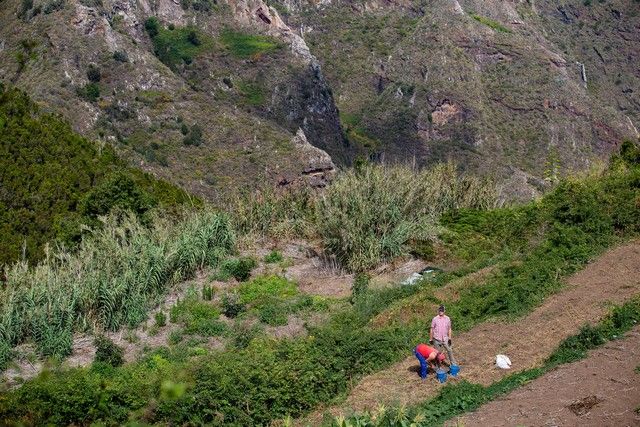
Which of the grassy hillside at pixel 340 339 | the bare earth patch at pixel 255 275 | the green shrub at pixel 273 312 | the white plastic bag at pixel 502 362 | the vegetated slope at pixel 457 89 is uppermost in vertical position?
the white plastic bag at pixel 502 362

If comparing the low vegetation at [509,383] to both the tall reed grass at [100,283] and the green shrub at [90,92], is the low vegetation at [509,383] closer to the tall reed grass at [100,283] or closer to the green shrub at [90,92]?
the tall reed grass at [100,283]

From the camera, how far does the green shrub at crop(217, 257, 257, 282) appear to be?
62.8 ft

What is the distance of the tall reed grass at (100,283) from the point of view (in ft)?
51.4

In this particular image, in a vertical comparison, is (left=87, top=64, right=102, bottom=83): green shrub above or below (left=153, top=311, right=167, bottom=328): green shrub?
below

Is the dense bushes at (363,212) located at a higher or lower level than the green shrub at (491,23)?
higher

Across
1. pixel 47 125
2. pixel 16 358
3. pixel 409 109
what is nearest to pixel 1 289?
pixel 16 358

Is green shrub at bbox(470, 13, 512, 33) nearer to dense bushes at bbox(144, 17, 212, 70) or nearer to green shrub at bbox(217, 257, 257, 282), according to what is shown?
dense bushes at bbox(144, 17, 212, 70)

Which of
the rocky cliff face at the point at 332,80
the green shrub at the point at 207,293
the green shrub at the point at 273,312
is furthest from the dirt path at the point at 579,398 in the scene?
the rocky cliff face at the point at 332,80

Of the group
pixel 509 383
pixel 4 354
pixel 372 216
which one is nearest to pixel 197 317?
pixel 4 354

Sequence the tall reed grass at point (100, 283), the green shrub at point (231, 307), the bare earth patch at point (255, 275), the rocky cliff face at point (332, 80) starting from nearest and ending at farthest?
the bare earth patch at point (255, 275)
the tall reed grass at point (100, 283)
the green shrub at point (231, 307)
the rocky cliff face at point (332, 80)

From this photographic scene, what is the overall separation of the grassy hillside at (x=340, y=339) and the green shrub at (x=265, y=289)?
45 millimetres

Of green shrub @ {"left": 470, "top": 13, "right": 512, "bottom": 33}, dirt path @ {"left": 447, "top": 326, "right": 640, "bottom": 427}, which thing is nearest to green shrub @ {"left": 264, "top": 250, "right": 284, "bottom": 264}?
dirt path @ {"left": 447, "top": 326, "right": 640, "bottom": 427}

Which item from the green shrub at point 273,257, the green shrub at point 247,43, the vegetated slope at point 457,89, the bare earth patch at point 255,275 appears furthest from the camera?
the vegetated slope at point 457,89

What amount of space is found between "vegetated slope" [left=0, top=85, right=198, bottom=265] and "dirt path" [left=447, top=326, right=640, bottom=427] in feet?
43.8
